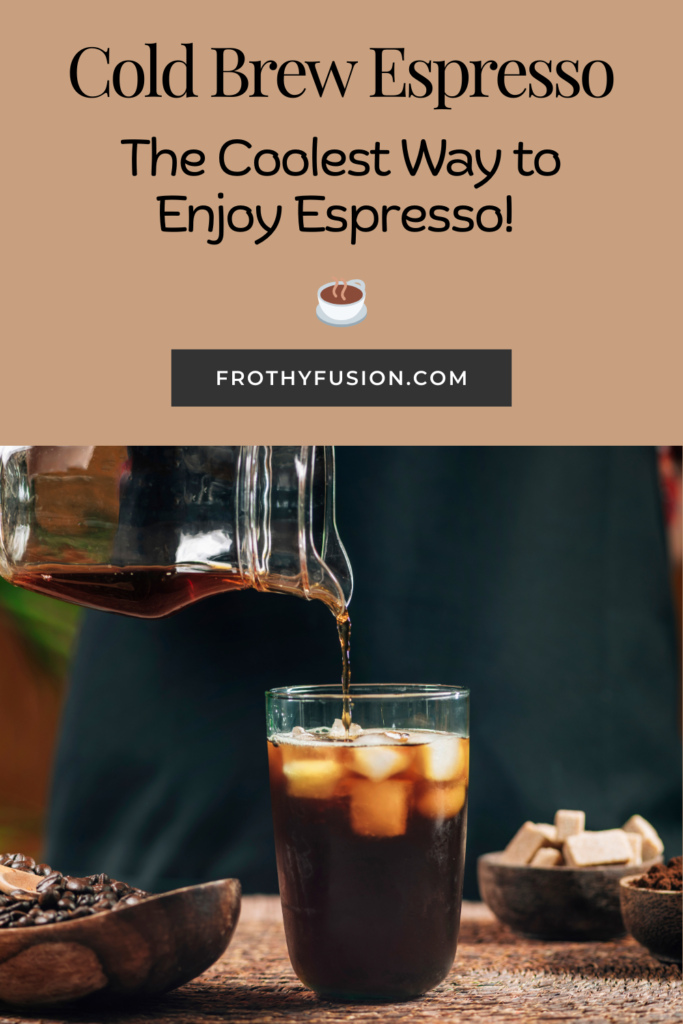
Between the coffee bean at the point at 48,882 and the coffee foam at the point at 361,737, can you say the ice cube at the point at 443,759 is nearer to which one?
the coffee foam at the point at 361,737

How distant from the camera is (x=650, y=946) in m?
1.29

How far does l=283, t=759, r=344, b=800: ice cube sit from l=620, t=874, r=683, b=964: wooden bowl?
47cm

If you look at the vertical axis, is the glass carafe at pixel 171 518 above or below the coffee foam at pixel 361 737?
above

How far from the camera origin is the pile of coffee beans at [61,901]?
1.07 m

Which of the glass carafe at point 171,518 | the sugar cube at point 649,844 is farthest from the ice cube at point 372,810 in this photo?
the sugar cube at point 649,844

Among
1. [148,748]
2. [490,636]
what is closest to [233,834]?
[148,748]

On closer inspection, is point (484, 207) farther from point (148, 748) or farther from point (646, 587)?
point (148, 748)

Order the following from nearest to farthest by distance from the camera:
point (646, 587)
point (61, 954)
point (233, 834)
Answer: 1. point (61, 954)
2. point (233, 834)
3. point (646, 587)

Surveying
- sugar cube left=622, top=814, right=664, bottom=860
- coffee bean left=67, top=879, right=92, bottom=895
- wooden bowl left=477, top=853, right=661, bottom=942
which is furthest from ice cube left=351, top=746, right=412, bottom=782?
sugar cube left=622, top=814, right=664, bottom=860

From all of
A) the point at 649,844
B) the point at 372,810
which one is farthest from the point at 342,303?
the point at 649,844

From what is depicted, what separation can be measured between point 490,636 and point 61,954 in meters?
1.25

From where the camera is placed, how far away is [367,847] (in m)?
1.11

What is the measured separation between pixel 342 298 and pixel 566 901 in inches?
36.5

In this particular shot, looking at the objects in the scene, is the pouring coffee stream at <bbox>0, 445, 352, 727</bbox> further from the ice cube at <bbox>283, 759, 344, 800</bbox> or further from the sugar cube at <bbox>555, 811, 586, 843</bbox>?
the sugar cube at <bbox>555, 811, 586, 843</bbox>
